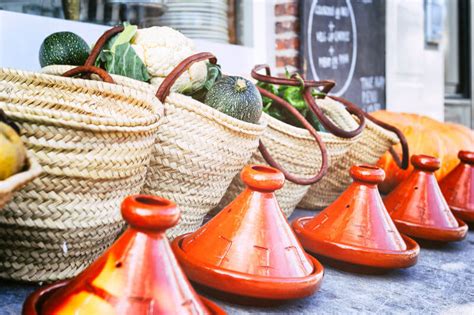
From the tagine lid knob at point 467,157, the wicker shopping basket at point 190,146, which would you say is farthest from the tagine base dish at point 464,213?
the wicker shopping basket at point 190,146

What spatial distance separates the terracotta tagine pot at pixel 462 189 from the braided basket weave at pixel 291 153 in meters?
0.38

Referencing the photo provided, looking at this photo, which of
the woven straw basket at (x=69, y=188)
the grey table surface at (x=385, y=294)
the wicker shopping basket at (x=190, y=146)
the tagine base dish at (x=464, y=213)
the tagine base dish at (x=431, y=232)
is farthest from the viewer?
the tagine base dish at (x=464, y=213)

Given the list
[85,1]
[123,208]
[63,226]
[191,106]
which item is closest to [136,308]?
[123,208]

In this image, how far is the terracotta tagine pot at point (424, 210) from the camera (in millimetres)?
1432

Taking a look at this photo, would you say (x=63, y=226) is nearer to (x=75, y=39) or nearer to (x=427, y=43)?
(x=75, y=39)

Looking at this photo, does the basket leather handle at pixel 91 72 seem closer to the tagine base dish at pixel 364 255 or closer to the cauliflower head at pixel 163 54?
the cauliflower head at pixel 163 54

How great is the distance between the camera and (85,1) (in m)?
1.92

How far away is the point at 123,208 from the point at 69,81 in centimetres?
60

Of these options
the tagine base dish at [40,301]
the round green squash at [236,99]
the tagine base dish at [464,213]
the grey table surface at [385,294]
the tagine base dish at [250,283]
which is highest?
the round green squash at [236,99]

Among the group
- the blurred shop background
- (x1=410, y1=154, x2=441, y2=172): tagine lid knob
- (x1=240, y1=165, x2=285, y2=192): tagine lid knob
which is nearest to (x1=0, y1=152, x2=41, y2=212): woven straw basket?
(x1=240, y1=165, x2=285, y2=192): tagine lid knob

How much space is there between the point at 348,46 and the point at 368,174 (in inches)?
90.1

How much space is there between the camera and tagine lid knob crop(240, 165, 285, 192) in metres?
0.95

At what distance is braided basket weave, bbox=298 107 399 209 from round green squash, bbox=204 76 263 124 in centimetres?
61

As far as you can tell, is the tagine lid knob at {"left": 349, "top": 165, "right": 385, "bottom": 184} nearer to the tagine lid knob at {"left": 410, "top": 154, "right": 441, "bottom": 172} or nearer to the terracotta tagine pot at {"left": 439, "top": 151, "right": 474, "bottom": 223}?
the tagine lid knob at {"left": 410, "top": 154, "right": 441, "bottom": 172}
